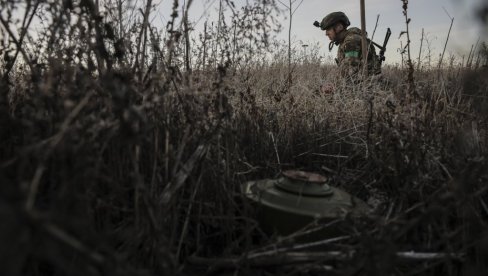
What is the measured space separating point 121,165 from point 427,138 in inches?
71.7

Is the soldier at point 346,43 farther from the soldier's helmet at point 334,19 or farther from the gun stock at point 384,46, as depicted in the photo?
the gun stock at point 384,46

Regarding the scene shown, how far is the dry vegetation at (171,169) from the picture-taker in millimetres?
1009

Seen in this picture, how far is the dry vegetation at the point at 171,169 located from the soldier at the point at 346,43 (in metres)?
3.09

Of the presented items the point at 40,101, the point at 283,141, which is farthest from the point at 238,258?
the point at 283,141

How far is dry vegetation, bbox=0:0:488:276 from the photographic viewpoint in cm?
101

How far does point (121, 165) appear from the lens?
4.75 feet

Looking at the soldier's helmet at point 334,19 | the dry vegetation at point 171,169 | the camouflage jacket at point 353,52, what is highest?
the soldier's helmet at point 334,19

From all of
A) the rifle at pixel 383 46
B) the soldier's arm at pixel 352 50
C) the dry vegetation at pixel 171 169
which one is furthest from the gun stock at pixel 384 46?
the dry vegetation at pixel 171 169

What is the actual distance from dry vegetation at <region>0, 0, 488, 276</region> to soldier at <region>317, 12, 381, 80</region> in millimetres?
3094

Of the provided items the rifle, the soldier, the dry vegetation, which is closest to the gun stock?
the rifle

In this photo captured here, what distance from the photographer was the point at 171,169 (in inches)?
65.2

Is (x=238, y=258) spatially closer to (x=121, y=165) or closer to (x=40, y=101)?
(x=121, y=165)

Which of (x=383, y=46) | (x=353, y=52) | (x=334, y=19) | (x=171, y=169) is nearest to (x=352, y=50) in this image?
(x=353, y=52)

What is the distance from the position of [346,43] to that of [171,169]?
513 cm
